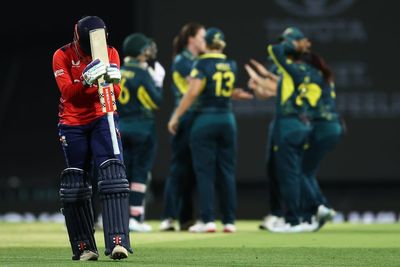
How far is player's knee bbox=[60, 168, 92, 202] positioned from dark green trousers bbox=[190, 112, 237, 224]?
11.3ft

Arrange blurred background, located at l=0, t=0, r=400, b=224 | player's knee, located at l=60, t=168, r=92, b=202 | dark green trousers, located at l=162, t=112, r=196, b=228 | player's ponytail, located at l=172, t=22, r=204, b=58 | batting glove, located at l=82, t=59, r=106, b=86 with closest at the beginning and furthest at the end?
batting glove, located at l=82, t=59, r=106, b=86 < player's knee, located at l=60, t=168, r=92, b=202 < dark green trousers, located at l=162, t=112, r=196, b=228 < player's ponytail, located at l=172, t=22, r=204, b=58 < blurred background, located at l=0, t=0, r=400, b=224

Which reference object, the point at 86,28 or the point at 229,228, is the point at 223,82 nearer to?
the point at 229,228

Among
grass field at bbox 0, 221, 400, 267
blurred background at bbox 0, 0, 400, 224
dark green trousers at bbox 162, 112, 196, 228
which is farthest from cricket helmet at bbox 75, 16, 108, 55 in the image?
blurred background at bbox 0, 0, 400, 224

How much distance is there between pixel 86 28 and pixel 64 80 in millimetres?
353

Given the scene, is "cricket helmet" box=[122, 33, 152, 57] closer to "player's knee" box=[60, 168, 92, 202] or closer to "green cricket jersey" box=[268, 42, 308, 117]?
"green cricket jersey" box=[268, 42, 308, 117]

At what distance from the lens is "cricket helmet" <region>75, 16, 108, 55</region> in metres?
6.97

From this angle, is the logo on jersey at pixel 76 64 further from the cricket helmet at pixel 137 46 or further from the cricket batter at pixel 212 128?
the cricket helmet at pixel 137 46

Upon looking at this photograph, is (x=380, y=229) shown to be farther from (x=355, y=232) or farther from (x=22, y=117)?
(x=22, y=117)

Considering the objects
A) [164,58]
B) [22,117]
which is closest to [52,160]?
[22,117]

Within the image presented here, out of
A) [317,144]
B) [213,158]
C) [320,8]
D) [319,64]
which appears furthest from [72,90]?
[320,8]

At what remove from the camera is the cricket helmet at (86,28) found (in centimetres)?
697

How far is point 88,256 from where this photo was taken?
7.12 meters

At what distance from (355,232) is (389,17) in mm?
3898

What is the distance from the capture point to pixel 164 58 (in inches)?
551
